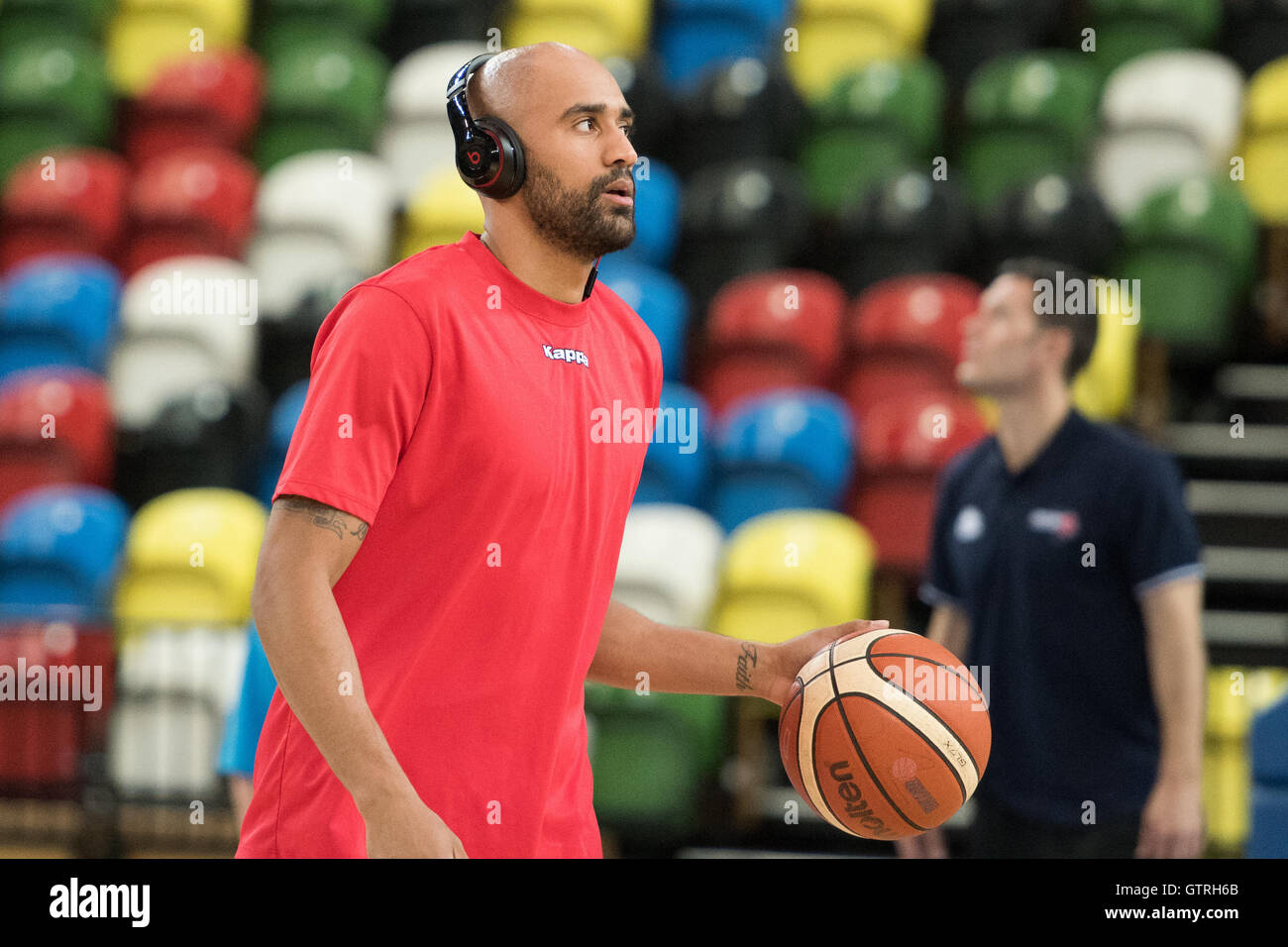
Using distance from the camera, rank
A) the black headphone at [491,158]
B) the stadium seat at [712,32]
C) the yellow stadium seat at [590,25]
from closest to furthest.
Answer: the black headphone at [491,158], the yellow stadium seat at [590,25], the stadium seat at [712,32]

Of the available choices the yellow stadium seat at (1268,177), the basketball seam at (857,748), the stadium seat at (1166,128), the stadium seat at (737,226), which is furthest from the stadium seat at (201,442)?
the basketball seam at (857,748)

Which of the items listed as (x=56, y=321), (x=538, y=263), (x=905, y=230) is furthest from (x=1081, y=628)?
(x=56, y=321)

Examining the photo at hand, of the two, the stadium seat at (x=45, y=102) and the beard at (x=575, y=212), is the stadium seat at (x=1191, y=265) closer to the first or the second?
the beard at (x=575, y=212)

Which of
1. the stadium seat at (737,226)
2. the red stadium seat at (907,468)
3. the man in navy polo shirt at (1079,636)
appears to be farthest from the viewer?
the stadium seat at (737,226)

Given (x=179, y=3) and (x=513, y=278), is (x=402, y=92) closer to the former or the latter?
(x=179, y=3)

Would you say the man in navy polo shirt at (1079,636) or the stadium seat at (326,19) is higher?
the stadium seat at (326,19)

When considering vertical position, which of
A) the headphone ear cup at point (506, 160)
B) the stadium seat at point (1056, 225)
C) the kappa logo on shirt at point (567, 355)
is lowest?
the kappa logo on shirt at point (567, 355)

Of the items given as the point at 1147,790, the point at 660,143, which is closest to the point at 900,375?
the point at 660,143

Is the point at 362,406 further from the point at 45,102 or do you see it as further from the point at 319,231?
the point at 45,102

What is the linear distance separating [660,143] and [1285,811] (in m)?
5.07

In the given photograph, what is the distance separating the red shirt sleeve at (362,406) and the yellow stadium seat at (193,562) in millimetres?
3840

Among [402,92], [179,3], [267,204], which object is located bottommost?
[267,204]

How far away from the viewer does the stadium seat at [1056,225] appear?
6.28 meters
